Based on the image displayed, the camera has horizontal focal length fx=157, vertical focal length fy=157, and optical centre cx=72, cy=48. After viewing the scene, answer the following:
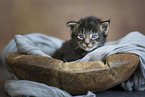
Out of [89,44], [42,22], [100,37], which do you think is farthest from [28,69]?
[42,22]

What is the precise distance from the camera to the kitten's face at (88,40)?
1147 millimetres

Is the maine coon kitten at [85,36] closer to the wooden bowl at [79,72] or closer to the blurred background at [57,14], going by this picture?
the wooden bowl at [79,72]

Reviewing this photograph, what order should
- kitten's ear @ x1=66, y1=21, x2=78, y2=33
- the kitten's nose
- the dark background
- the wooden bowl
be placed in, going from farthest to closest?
the dark background, kitten's ear @ x1=66, y1=21, x2=78, y2=33, the kitten's nose, the wooden bowl

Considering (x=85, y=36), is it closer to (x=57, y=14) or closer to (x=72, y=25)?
(x=72, y=25)

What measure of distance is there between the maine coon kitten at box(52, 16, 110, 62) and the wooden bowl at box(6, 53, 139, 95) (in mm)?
239

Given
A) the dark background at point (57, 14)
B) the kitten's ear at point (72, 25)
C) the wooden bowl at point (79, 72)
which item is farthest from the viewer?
the dark background at point (57, 14)

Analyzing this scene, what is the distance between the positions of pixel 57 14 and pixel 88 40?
1507 mm

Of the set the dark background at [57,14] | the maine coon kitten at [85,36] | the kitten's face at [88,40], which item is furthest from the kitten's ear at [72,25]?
the dark background at [57,14]

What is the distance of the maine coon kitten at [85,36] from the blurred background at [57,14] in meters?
1.21

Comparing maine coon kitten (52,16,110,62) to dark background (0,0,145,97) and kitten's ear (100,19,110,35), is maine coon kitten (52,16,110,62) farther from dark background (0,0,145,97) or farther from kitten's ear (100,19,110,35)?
dark background (0,0,145,97)

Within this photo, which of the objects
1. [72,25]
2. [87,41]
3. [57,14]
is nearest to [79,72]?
[87,41]

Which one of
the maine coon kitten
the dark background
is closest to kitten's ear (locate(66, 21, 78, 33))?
the maine coon kitten

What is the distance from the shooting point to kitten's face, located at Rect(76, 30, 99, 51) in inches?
45.2

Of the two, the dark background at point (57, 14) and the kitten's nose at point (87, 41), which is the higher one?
the dark background at point (57, 14)
